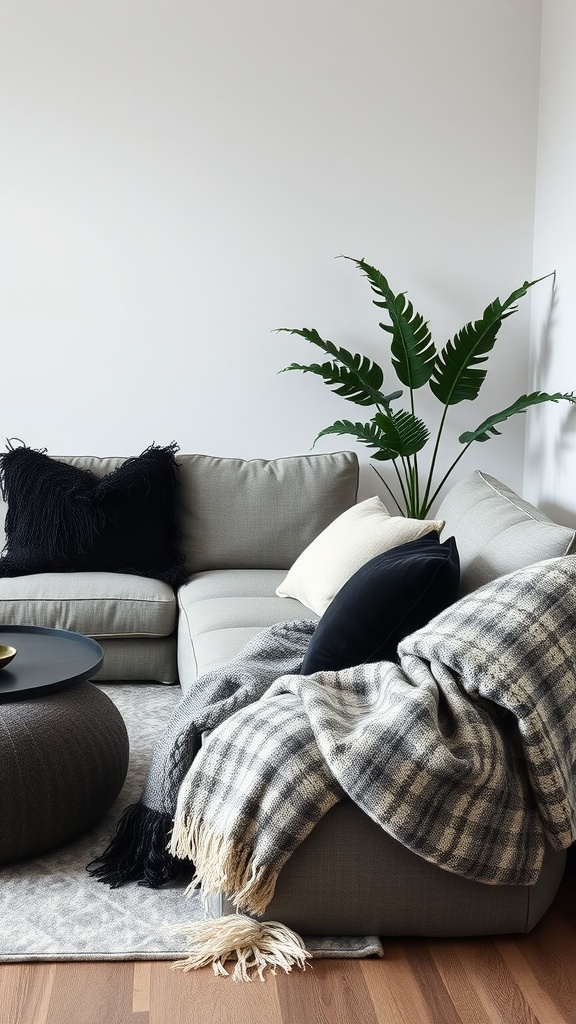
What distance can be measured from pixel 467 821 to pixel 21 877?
0.98m

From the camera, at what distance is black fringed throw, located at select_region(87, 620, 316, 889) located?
1.99m

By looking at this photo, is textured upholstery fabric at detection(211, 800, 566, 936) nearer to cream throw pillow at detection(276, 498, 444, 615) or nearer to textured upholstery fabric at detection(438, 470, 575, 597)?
textured upholstery fabric at detection(438, 470, 575, 597)

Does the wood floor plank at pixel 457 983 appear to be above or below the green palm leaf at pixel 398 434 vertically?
below

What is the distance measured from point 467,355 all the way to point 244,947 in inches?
95.9

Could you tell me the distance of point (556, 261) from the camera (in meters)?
3.69

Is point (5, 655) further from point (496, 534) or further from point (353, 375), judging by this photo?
point (353, 375)

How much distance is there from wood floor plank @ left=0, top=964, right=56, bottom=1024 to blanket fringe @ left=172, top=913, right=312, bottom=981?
0.77 feet

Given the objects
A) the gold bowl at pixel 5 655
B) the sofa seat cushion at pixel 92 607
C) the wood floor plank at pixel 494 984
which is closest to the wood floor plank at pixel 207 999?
the wood floor plank at pixel 494 984

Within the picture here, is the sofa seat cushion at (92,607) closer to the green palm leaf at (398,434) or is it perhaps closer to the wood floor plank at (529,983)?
the green palm leaf at (398,434)

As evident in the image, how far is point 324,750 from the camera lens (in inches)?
67.1

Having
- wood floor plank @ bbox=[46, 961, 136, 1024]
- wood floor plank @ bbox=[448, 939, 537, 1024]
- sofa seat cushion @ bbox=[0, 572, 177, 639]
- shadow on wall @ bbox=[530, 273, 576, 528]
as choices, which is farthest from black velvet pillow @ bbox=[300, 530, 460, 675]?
shadow on wall @ bbox=[530, 273, 576, 528]

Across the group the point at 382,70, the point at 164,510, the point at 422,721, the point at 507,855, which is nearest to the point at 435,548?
the point at 422,721

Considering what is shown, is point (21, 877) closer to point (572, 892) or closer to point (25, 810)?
point (25, 810)

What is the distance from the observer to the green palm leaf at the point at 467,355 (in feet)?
11.5
